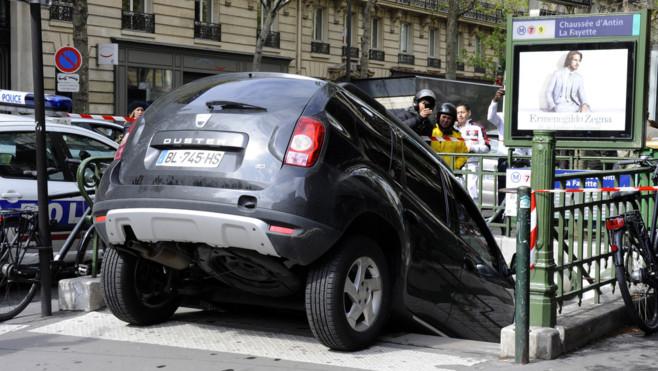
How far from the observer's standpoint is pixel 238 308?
6.84 metres

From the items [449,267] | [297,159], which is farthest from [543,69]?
[297,159]

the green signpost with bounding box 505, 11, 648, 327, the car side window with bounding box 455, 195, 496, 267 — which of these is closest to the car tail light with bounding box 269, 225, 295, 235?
the car side window with bounding box 455, 195, 496, 267

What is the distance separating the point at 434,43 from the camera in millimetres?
52531

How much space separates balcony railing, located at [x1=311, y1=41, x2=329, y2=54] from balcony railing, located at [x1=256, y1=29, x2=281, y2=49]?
2.77 meters

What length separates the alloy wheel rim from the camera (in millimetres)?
5418

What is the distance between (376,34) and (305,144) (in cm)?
4395

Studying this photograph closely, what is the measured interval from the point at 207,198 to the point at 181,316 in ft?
5.79

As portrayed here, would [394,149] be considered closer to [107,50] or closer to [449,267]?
[449,267]

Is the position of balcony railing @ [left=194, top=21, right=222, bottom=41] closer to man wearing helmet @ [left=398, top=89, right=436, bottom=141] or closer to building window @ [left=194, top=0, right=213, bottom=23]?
building window @ [left=194, top=0, right=213, bottom=23]

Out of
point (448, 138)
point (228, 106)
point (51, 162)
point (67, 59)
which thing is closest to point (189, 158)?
point (228, 106)

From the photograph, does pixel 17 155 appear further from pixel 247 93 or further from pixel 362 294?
pixel 362 294

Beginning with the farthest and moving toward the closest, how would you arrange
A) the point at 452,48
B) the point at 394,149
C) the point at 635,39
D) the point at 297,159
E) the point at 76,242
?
the point at 452,48 < the point at 635,39 < the point at 76,242 < the point at 394,149 < the point at 297,159

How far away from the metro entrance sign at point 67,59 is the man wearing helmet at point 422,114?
908cm

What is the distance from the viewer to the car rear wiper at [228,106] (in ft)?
17.8
